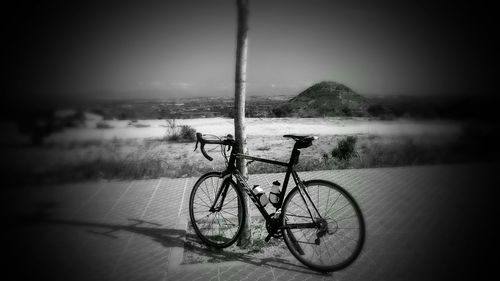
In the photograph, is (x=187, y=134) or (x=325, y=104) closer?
(x=187, y=134)

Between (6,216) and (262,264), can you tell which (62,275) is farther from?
(6,216)

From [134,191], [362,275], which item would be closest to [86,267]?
[134,191]

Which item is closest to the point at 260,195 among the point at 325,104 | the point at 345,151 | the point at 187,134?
the point at 345,151

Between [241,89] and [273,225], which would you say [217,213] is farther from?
[241,89]

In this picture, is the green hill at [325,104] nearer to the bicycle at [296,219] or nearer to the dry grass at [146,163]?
the dry grass at [146,163]

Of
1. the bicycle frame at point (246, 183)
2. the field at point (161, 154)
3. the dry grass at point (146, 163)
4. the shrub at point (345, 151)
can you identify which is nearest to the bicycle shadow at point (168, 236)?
the bicycle frame at point (246, 183)

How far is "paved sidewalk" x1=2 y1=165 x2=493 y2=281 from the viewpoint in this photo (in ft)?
9.15

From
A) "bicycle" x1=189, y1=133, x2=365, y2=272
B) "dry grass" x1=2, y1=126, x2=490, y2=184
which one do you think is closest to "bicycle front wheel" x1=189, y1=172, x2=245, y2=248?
"bicycle" x1=189, y1=133, x2=365, y2=272

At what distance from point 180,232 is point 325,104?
22615 millimetres

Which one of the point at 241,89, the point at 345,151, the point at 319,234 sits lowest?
the point at 319,234

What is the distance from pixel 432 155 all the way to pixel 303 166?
3.73 m

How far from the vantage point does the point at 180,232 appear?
145 inches

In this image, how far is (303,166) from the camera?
688cm

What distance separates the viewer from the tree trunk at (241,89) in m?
3.11
